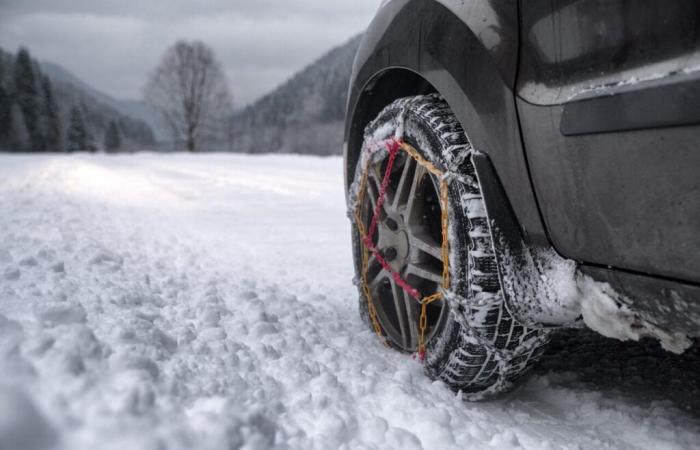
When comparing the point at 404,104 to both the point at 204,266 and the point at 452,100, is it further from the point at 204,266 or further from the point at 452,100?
the point at 204,266

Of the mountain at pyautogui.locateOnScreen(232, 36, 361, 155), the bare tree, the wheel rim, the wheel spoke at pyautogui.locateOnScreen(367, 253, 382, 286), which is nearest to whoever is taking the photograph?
the wheel rim

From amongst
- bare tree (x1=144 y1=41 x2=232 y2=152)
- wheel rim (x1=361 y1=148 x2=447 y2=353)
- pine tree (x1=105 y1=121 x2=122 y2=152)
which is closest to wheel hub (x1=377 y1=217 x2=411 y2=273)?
wheel rim (x1=361 y1=148 x2=447 y2=353)

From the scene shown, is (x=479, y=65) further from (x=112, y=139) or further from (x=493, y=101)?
(x=112, y=139)

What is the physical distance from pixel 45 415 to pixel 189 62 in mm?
37857

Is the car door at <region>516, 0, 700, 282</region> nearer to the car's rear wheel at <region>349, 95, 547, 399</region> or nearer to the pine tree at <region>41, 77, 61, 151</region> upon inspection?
the car's rear wheel at <region>349, 95, 547, 399</region>

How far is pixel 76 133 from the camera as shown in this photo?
51438 mm

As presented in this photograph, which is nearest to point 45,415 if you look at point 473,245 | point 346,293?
point 473,245

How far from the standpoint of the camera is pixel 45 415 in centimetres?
94

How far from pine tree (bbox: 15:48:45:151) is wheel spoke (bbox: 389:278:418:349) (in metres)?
56.6

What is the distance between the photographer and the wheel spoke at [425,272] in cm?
168

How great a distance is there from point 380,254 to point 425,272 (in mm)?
308

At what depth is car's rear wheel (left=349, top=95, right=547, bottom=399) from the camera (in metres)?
1.43

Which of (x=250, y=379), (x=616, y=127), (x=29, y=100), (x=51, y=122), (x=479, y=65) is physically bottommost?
(x=250, y=379)

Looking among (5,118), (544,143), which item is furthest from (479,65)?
(5,118)
